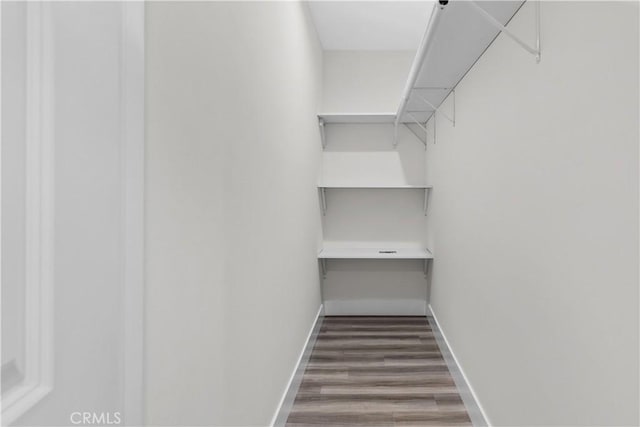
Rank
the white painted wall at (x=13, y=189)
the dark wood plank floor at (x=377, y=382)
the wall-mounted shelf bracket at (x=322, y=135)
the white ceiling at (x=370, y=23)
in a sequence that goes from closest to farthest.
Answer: the white painted wall at (x=13, y=189) → the dark wood plank floor at (x=377, y=382) → the white ceiling at (x=370, y=23) → the wall-mounted shelf bracket at (x=322, y=135)

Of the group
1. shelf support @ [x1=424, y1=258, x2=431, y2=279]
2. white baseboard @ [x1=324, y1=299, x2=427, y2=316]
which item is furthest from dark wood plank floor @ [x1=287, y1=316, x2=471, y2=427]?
shelf support @ [x1=424, y1=258, x2=431, y2=279]

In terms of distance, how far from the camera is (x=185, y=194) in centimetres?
93

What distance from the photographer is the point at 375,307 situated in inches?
148

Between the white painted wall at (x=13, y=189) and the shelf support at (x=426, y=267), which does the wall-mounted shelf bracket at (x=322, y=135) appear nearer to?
the shelf support at (x=426, y=267)

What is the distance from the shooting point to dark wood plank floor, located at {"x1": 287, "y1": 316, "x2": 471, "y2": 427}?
6.53 feet

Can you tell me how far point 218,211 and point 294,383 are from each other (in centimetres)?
149

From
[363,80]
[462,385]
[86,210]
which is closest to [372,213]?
[363,80]

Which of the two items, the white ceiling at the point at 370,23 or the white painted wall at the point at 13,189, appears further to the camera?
the white ceiling at the point at 370,23

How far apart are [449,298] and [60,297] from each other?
2.47 m

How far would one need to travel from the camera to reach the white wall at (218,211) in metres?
0.82

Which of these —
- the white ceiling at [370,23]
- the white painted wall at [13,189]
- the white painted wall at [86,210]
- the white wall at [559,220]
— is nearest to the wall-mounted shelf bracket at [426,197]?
the white ceiling at [370,23]

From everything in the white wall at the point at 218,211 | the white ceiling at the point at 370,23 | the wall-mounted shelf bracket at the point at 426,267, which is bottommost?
the wall-mounted shelf bracket at the point at 426,267

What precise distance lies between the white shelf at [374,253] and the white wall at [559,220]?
4.41 ft

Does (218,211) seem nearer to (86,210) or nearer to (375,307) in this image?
(86,210)
